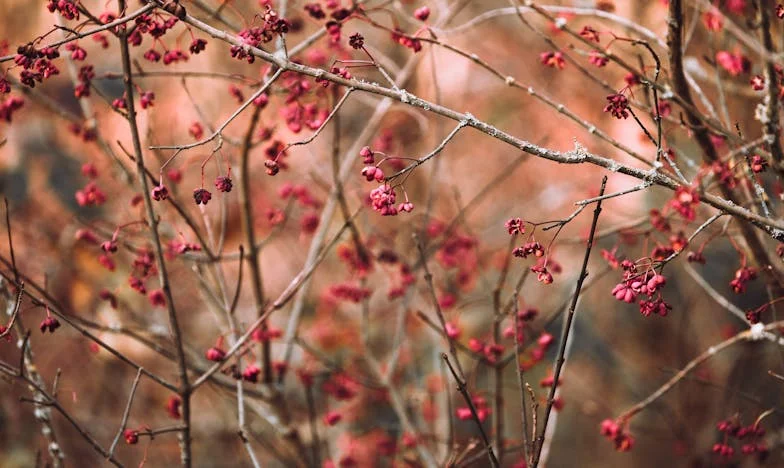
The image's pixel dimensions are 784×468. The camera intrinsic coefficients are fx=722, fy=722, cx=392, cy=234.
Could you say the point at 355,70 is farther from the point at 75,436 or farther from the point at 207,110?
the point at 75,436

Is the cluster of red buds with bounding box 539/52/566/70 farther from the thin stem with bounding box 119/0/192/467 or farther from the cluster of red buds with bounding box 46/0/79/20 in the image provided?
the cluster of red buds with bounding box 46/0/79/20

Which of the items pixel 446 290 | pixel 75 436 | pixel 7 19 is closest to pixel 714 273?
pixel 446 290

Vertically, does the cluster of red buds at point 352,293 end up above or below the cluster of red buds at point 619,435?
above

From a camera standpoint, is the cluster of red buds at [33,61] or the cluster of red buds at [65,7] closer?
the cluster of red buds at [33,61]

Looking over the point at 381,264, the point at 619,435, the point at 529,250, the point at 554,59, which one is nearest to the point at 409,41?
the point at 554,59

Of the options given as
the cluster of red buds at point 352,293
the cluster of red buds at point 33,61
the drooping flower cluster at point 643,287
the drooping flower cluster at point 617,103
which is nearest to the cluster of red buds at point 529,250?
the drooping flower cluster at point 643,287

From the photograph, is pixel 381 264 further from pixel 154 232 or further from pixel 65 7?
pixel 65 7

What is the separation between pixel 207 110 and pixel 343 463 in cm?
390

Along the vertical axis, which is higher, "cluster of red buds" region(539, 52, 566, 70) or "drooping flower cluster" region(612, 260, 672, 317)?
"cluster of red buds" region(539, 52, 566, 70)

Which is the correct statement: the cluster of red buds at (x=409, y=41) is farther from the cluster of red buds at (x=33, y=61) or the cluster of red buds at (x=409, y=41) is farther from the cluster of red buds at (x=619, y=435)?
the cluster of red buds at (x=619, y=435)

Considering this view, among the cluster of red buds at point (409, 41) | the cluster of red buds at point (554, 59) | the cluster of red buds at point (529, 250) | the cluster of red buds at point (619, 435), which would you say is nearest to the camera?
the cluster of red buds at point (529, 250)

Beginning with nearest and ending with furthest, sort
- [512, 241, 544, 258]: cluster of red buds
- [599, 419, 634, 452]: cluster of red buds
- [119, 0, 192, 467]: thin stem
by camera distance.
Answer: [512, 241, 544, 258]: cluster of red buds < [119, 0, 192, 467]: thin stem < [599, 419, 634, 452]: cluster of red buds

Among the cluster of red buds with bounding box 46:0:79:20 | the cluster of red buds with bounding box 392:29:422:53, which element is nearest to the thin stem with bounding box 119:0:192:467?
the cluster of red buds with bounding box 46:0:79:20

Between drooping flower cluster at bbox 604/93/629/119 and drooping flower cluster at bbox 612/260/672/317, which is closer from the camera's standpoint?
drooping flower cluster at bbox 612/260/672/317
